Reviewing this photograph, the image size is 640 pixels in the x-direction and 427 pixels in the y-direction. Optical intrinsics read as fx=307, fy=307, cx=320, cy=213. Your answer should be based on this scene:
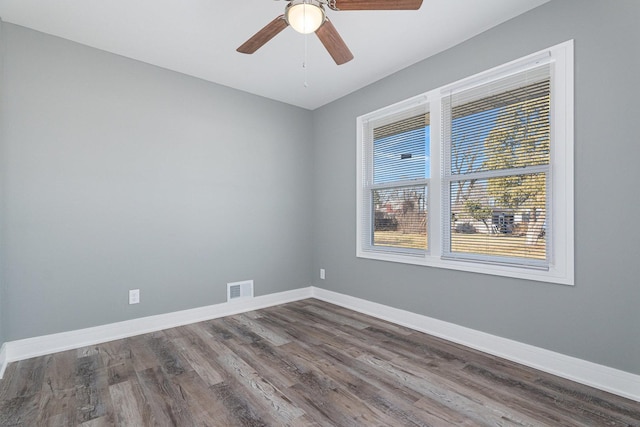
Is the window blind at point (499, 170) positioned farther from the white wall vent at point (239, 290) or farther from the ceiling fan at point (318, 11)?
the white wall vent at point (239, 290)

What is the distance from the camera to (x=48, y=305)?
99.6 inches

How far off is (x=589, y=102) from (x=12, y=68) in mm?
4228

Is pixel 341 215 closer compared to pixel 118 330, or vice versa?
pixel 118 330

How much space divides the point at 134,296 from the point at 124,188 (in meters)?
1.03

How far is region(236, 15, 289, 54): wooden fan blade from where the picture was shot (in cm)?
182

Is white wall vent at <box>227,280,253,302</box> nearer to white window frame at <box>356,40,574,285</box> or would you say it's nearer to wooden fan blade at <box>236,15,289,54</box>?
white window frame at <box>356,40,574,285</box>

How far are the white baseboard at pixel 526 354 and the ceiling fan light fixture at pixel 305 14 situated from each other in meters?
2.59

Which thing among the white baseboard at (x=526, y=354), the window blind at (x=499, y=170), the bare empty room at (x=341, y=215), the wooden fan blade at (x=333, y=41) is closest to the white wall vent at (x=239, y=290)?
the bare empty room at (x=341, y=215)

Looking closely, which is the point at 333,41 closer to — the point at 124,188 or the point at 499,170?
the point at 499,170

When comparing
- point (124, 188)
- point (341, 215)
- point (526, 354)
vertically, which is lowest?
point (526, 354)

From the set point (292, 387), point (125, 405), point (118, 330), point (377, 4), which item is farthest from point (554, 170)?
point (118, 330)

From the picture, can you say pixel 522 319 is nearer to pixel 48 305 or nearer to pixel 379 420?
pixel 379 420

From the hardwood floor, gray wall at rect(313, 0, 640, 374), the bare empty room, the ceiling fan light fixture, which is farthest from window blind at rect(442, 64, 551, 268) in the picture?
→ the ceiling fan light fixture

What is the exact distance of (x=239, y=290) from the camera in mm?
3619
